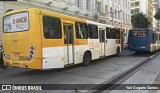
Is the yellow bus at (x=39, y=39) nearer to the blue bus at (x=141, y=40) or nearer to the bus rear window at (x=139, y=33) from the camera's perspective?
the blue bus at (x=141, y=40)

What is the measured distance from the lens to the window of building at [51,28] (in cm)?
1199

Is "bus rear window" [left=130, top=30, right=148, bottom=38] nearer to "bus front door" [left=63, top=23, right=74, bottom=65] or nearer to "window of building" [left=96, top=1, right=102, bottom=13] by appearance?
"bus front door" [left=63, top=23, right=74, bottom=65]

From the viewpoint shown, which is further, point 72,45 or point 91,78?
point 72,45

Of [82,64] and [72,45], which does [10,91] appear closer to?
[72,45]

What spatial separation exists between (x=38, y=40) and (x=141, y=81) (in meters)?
4.46

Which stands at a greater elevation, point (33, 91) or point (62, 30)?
point (62, 30)

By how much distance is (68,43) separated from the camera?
13.7m

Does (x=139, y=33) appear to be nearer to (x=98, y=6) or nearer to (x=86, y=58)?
(x=86, y=58)

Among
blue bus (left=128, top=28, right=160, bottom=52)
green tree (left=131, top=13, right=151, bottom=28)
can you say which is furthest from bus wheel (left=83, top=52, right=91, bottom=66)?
green tree (left=131, top=13, right=151, bottom=28)

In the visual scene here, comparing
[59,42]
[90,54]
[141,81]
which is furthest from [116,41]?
[141,81]

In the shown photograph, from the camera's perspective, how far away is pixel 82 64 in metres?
16.2

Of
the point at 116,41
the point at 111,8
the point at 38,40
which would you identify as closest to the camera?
the point at 38,40

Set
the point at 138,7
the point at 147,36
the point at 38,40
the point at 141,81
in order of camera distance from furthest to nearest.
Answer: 1. the point at 138,7
2. the point at 147,36
3. the point at 38,40
4. the point at 141,81

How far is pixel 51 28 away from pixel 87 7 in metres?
30.4
